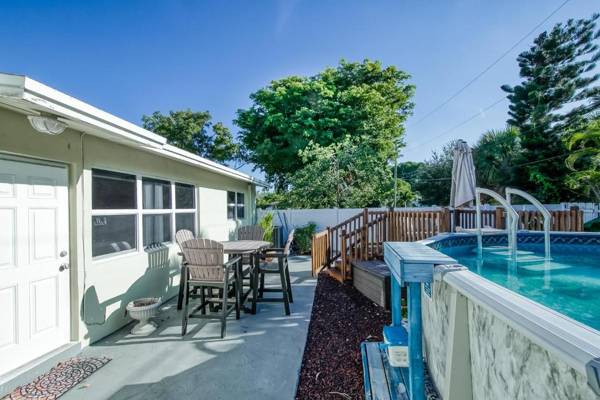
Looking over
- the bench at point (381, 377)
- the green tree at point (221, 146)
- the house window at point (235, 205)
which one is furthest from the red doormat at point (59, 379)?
the green tree at point (221, 146)

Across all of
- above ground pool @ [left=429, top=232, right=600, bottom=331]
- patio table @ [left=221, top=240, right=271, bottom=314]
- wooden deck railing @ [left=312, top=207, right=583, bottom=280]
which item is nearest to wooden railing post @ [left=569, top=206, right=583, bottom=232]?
wooden deck railing @ [left=312, top=207, right=583, bottom=280]

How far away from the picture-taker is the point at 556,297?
3.00 meters

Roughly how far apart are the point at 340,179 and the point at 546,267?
29.3 feet

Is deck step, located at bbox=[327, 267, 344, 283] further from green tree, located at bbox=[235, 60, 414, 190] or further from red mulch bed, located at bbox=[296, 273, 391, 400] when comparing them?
green tree, located at bbox=[235, 60, 414, 190]

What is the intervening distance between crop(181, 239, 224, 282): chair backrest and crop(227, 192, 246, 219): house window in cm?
492

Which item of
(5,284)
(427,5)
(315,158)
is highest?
(427,5)

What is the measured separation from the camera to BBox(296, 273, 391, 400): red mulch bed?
8.91ft

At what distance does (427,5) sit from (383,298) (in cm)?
786

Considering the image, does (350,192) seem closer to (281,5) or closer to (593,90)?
(281,5)

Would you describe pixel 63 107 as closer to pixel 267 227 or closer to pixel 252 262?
pixel 252 262

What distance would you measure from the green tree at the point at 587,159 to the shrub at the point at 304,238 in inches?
315

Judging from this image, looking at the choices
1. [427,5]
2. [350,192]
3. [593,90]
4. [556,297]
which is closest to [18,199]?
[556,297]

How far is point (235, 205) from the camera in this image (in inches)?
380

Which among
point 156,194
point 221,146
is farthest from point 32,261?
point 221,146
